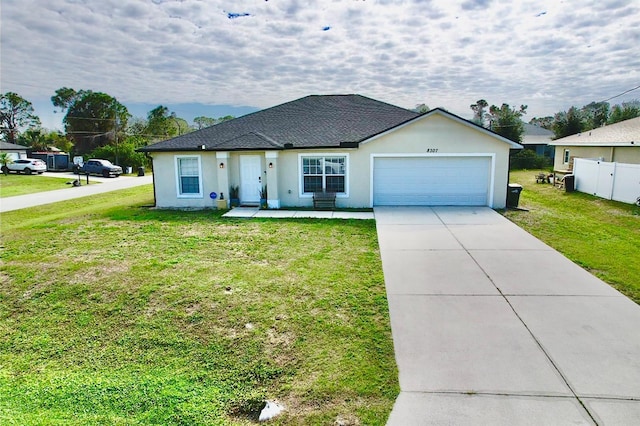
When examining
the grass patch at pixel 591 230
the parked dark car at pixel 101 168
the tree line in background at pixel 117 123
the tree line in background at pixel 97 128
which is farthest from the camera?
the tree line in background at pixel 97 128

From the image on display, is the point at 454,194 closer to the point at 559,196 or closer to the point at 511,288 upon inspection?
the point at 559,196

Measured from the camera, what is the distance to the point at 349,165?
637 inches

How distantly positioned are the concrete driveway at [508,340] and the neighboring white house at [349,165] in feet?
20.5

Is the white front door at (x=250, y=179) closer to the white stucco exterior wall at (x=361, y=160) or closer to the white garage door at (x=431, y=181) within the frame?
the white stucco exterior wall at (x=361, y=160)

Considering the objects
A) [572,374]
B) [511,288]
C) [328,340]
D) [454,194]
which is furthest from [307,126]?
[572,374]

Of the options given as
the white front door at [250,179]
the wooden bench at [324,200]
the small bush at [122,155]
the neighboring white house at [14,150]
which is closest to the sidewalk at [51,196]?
the white front door at [250,179]

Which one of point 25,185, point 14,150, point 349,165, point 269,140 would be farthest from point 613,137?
point 14,150

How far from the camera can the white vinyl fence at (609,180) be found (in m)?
16.7

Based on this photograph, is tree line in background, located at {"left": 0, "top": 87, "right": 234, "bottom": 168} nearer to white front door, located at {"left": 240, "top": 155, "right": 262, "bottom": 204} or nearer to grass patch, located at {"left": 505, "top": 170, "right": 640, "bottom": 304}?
white front door, located at {"left": 240, "top": 155, "right": 262, "bottom": 204}

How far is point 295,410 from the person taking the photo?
14.4ft

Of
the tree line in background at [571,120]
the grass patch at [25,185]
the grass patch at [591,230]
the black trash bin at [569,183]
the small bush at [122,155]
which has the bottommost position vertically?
the grass patch at [591,230]

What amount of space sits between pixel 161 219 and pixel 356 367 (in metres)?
11.7

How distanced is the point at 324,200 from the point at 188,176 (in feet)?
19.4

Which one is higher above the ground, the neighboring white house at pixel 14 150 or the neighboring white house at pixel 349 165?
the neighboring white house at pixel 14 150
